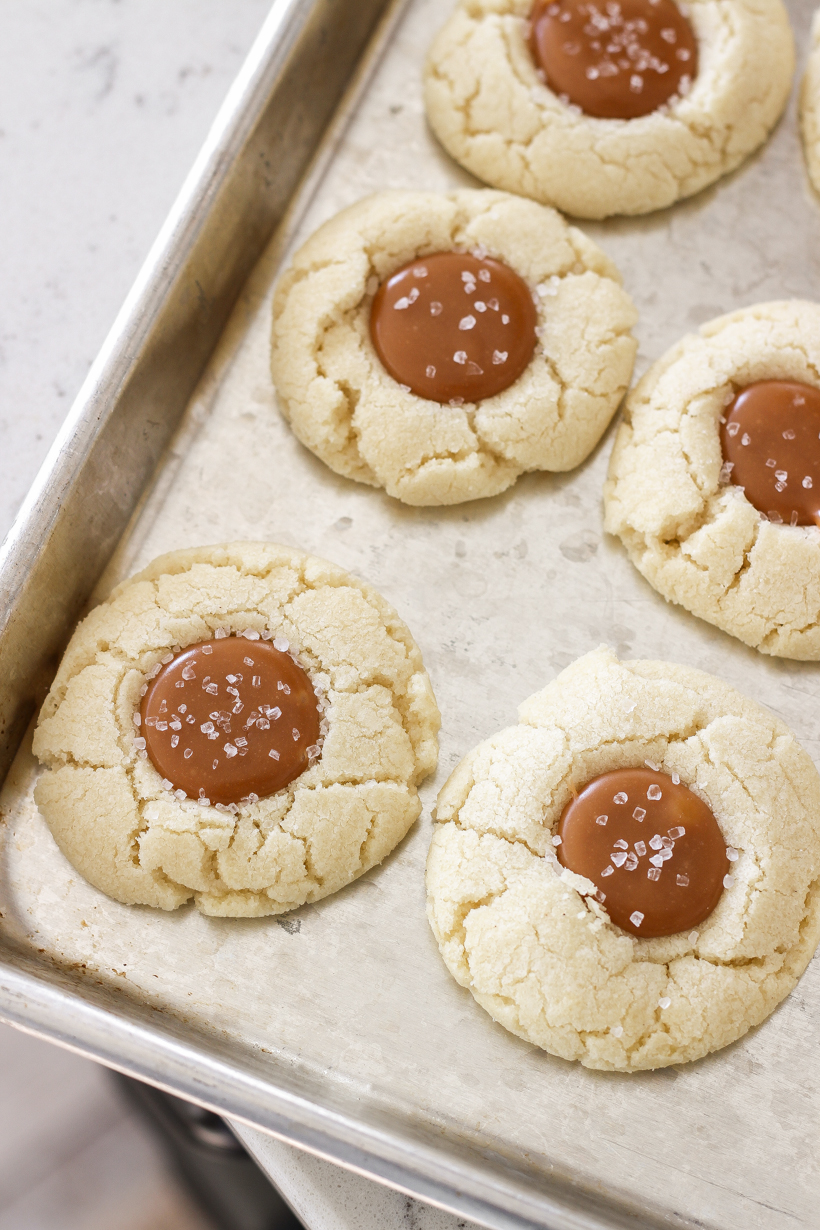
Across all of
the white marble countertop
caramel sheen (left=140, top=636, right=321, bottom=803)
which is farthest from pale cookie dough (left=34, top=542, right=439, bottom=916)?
the white marble countertop

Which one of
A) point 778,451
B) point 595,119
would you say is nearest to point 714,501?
point 778,451

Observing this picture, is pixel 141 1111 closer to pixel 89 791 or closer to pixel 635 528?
pixel 89 791

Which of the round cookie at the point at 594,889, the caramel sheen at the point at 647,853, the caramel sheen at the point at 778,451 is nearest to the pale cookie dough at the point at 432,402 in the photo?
the caramel sheen at the point at 778,451

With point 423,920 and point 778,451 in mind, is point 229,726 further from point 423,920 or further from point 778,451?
point 778,451

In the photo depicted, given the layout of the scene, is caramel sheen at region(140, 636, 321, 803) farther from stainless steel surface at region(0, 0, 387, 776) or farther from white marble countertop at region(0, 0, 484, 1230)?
white marble countertop at region(0, 0, 484, 1230)

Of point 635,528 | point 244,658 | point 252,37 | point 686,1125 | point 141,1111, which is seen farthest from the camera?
point 252,37

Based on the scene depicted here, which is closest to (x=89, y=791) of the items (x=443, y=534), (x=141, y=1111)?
(x=443, y=534)

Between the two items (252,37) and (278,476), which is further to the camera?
(252,37)

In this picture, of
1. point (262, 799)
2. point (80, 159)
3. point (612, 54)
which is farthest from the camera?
point (80, 159)
